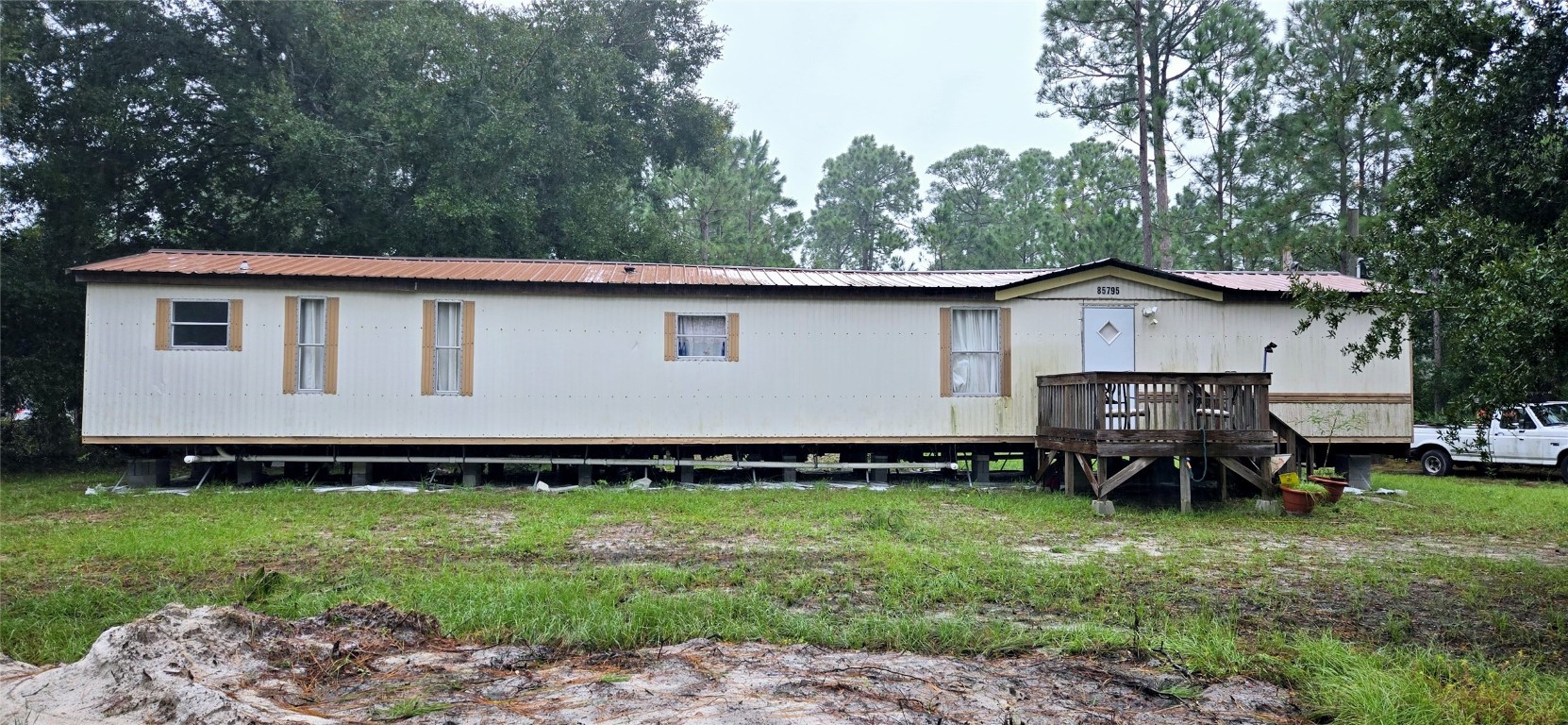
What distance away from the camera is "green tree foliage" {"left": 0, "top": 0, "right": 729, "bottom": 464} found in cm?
1634

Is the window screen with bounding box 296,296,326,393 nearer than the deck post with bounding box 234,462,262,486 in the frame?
Yes

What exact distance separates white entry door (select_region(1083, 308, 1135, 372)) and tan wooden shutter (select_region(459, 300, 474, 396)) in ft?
29.2

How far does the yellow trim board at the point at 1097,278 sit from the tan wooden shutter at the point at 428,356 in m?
8.13

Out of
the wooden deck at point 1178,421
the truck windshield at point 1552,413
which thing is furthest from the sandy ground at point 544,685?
the truck windshield at point 1552,413

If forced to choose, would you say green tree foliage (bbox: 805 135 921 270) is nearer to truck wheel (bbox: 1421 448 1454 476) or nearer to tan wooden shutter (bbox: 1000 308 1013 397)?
truck wheel (bbox: 1421 448 1454 476)

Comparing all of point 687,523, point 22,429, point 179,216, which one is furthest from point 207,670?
point 179,216

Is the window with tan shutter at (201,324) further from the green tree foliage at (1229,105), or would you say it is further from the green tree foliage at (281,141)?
the green tree foliage at (1229,105)

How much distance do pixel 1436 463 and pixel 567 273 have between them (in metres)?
15.9

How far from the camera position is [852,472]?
1370 centimetres

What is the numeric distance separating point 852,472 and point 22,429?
15662 millimetres

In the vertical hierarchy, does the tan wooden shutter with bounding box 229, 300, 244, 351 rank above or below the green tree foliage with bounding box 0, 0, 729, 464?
below

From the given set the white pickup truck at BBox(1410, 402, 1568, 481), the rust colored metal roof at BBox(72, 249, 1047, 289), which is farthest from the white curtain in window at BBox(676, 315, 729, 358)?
the white pickup truck at BBox(1410, 402, 1568, 481)

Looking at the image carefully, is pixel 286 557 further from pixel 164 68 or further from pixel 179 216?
pixel 164 68

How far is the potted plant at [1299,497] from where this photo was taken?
32.7ft
